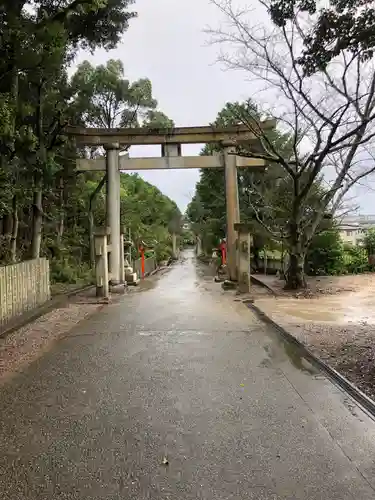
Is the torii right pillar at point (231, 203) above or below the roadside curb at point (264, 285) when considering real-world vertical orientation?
above

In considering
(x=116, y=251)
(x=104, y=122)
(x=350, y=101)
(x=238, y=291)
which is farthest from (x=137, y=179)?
(x=350, y=101)

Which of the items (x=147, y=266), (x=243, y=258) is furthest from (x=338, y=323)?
(x=147, y=266)

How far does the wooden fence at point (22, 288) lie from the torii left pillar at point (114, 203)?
3.97 metres

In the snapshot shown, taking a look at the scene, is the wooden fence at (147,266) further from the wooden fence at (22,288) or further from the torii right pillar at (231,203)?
the wooden fence at (22,288)

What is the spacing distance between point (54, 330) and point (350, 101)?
8367 millimetres

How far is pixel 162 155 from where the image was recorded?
623 inches

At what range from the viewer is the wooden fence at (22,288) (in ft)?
27.7

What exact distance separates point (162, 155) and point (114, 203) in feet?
8.01

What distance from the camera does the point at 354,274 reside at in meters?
18.0

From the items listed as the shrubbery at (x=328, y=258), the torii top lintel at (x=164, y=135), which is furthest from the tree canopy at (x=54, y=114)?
the shrubbery at (x=328, y=258)

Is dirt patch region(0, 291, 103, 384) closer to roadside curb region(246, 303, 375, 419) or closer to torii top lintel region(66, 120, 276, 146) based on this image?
roadside curb region(246, 303, 375, 419)

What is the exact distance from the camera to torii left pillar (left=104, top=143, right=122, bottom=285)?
600 inches

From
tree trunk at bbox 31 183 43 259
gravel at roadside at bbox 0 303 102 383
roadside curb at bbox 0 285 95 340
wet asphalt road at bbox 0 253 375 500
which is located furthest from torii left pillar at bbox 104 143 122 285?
wet asphalt road at bbox 0 253 375 500

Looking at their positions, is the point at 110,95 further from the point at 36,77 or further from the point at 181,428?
the point at 181,428
